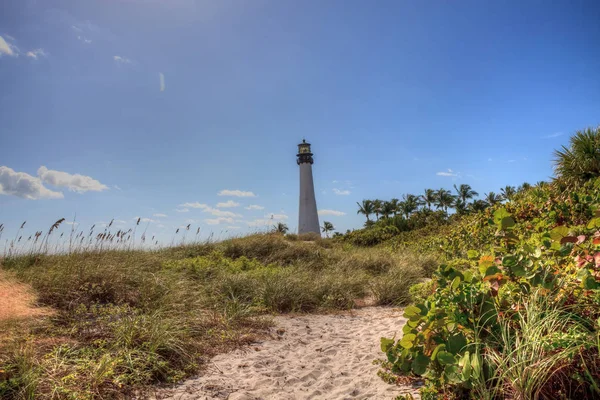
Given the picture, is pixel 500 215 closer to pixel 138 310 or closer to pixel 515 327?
pixel 515 327

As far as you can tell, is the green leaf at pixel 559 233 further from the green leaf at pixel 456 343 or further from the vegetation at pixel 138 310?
the vegetation at pixel 138 310

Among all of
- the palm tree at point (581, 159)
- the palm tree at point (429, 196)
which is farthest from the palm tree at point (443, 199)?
the palm tree at point (581, 159)

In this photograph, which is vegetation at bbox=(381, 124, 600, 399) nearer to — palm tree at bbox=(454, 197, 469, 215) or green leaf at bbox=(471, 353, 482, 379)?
green leaf at bbox=(471, 353, 482, 379)

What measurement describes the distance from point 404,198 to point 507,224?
44.1 m

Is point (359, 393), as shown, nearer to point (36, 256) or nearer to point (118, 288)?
point (118, 288)

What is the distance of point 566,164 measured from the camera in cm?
1162

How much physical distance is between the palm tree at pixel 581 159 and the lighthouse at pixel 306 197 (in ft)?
69.4

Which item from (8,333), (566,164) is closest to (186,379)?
(8,333)

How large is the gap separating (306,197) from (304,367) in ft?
91.4

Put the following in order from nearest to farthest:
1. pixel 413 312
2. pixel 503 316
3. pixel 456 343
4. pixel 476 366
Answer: pixel 476 366
pixel 456 343
pixel 503 316
pixel 413 312

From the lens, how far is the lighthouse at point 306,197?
104 feet

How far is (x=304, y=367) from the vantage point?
14.1 ft

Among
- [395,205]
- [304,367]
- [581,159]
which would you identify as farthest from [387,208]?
[304,367]

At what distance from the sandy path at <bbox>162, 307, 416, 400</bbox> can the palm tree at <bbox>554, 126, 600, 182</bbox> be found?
350 inches
